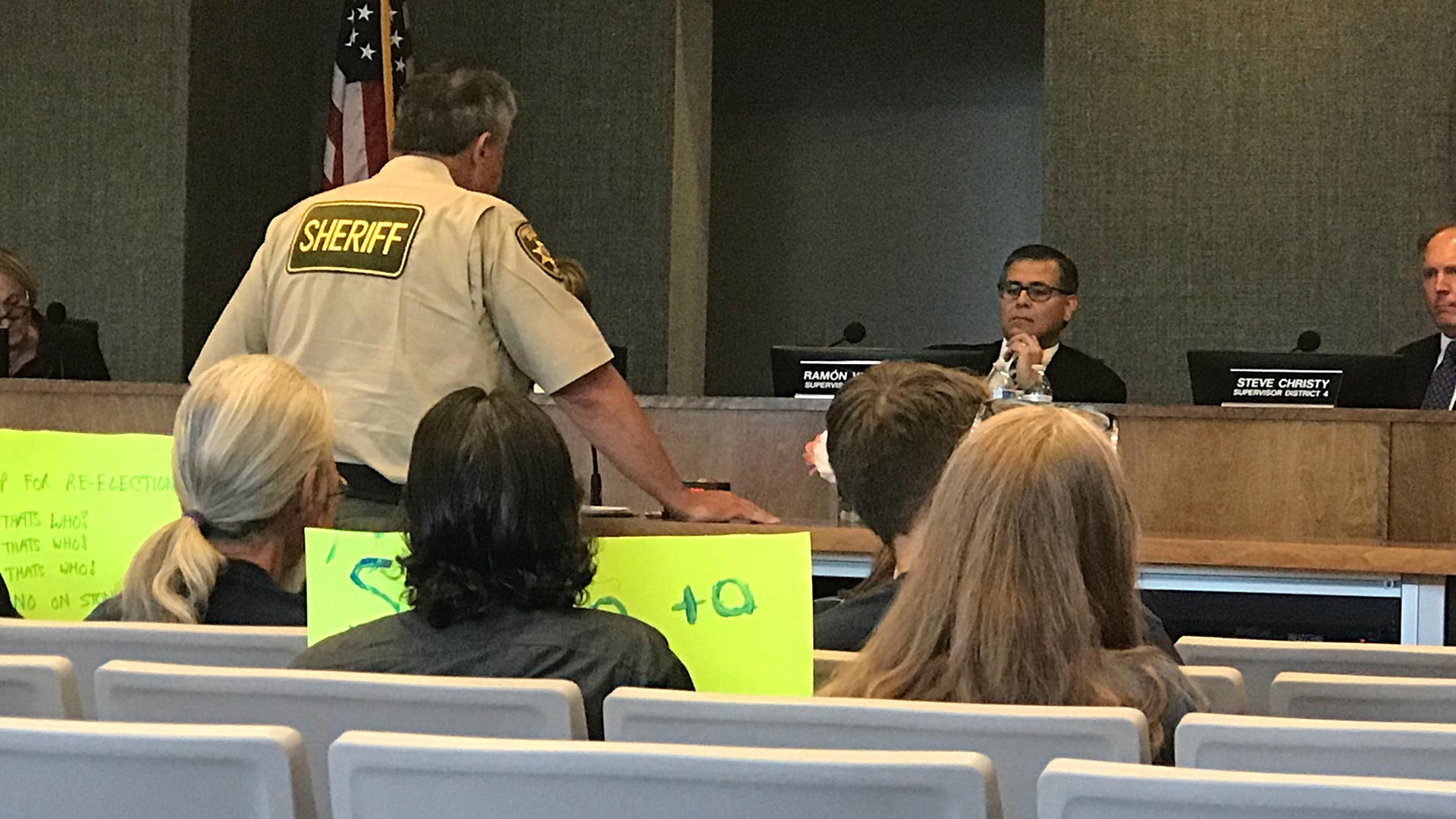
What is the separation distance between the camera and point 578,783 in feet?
4.03

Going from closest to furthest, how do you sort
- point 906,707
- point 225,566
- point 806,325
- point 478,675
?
point 906,707
point 478,675
point 225,566
point 806,325

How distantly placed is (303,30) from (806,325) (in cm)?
375

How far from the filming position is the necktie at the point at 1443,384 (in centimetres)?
486

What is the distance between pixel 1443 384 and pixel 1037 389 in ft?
4.30

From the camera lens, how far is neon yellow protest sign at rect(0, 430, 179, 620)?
97.9 inches

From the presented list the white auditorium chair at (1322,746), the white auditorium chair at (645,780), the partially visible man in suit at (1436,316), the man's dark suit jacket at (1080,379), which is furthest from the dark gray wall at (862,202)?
the white auditorium chair at (645,780)

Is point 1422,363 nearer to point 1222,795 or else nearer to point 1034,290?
point 1034,290

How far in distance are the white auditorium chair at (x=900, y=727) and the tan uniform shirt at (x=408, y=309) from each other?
170 centimetres

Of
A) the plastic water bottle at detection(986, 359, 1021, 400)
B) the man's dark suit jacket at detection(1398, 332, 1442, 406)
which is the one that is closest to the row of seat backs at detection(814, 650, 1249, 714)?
the plastic water bottle at detection(986, 359, 1021, 400)

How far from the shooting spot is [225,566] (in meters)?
2.14

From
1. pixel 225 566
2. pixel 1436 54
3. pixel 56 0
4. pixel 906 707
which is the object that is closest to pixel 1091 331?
pixel 1436 54

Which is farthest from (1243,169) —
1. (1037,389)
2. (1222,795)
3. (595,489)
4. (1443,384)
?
(1222,795)

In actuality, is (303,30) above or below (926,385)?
above

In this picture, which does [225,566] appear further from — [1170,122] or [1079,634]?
[1170,122]
